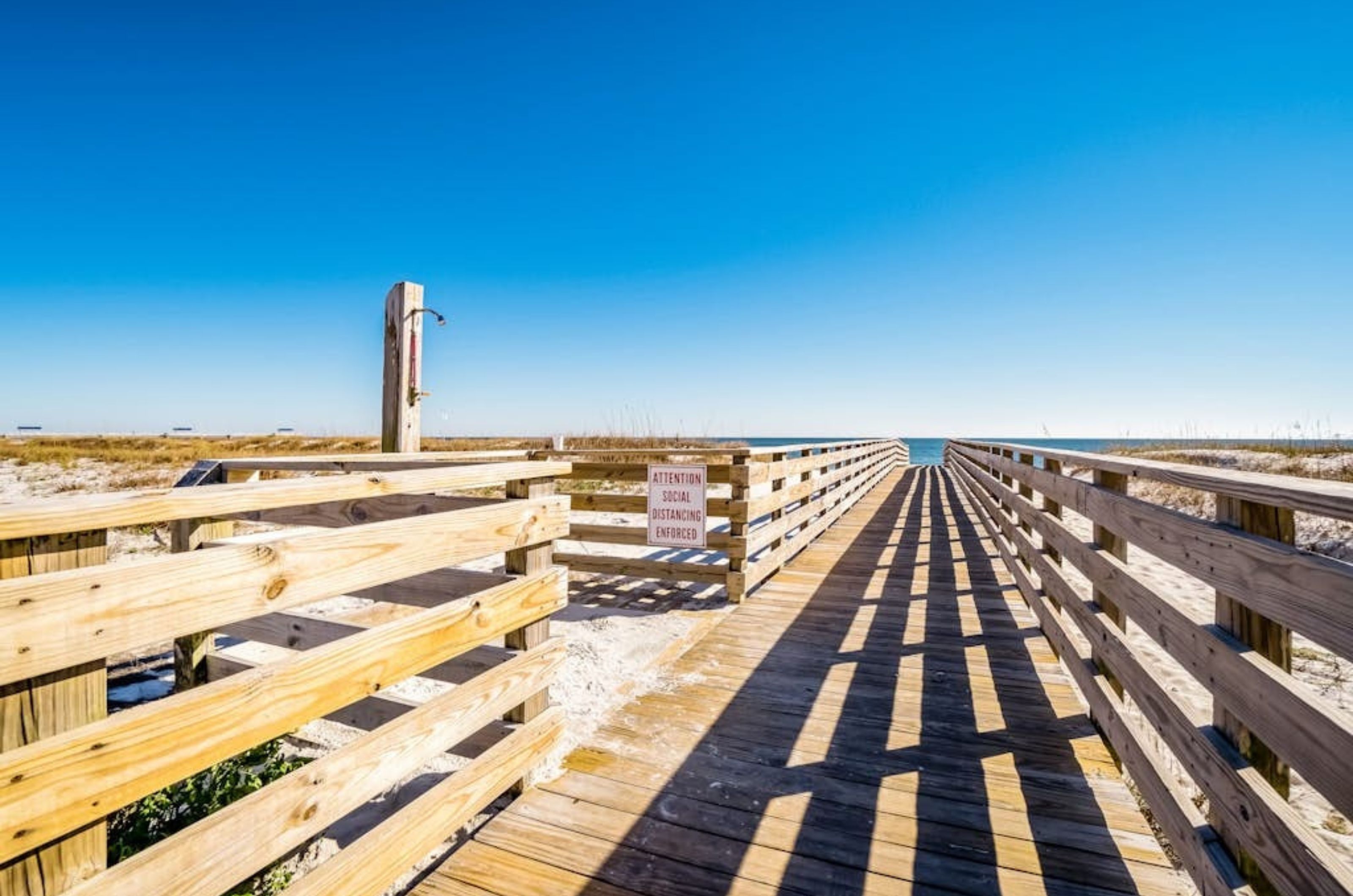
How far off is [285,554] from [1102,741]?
10.8 ft

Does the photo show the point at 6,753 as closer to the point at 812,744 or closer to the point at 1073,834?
the point at 812,744

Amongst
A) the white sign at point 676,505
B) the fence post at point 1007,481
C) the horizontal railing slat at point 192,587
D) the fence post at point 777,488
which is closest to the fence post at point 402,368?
the white sign at point 676,505

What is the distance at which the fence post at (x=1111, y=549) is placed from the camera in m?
2.78

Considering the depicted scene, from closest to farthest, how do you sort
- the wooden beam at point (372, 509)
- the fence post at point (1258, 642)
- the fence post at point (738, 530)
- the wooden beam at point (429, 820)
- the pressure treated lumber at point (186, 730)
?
the pressure treated lumber at point (186, 730), the fence post at point (1258, 642), the wooden beam at point (429, 820), the wooden beam at point (372, 509), the fence post at point (738, 530)

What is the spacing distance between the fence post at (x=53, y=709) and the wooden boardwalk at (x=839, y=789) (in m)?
1.06

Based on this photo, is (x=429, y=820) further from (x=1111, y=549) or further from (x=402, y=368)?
(x=402, y=368)

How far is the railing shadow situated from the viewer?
6.72 feet

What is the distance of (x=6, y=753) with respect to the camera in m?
1.04

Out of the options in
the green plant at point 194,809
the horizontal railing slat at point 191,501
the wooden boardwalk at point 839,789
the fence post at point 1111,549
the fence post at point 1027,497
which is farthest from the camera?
the fence post at point 1027,497

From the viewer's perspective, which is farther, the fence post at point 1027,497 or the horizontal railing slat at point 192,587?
the fence post at point 1027,497

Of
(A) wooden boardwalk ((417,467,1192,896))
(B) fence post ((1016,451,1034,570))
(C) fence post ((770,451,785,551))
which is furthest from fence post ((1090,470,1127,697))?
(C) fence post ((770,451,785,551))

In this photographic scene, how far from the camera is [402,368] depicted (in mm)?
4426

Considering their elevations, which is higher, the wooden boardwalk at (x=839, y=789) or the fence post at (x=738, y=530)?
the fence post at (x=738, y=530)

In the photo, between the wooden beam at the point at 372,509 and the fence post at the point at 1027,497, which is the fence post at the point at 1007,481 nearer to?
the fence post at the point at 1027,497
